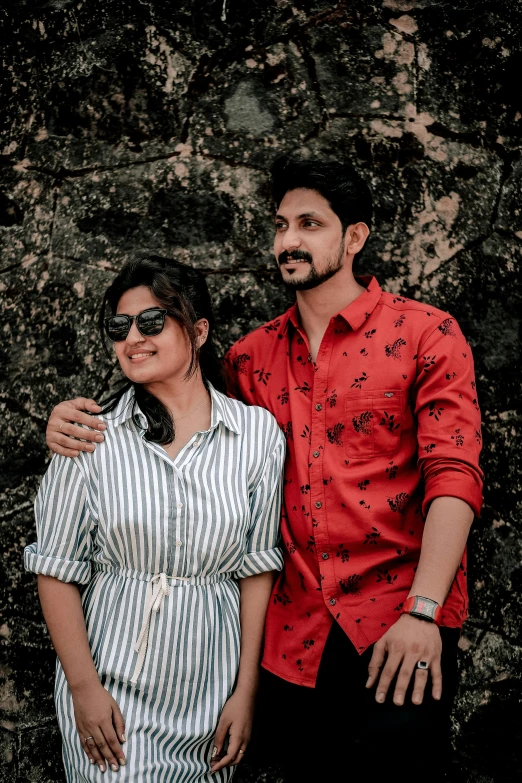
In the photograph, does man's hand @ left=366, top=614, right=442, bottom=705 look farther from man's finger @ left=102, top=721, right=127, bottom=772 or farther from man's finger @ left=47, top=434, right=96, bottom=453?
man's finger @ left=47, top=434, right=96, bottom=453

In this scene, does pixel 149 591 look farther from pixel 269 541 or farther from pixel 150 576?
pixel 269 541

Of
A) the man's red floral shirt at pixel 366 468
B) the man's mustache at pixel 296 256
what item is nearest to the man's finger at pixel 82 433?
the man's red floral shirt at pixel 366 468

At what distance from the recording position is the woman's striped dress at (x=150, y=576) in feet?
7.09

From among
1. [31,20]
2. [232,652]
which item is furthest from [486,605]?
[31,20]

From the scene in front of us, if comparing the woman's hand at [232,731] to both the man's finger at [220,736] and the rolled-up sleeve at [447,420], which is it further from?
the rolled-up sleeve at [447,420]

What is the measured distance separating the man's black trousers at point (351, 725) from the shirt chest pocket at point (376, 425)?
1.94 feet

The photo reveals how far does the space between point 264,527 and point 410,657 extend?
0.62 meters

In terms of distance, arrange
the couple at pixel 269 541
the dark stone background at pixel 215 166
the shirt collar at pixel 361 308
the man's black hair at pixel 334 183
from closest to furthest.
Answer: the couple at pixel 269 541, the shirt collar at pixel 361 308, the man's black hair at pixel 334 183, the dark stone background at pixel 215 166

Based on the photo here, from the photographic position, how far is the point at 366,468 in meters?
2.36

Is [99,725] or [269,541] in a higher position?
[269,541]

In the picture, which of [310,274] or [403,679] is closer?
[403,679]

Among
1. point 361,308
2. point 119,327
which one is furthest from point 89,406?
point 361,308

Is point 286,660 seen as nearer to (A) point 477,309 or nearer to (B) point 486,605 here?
(B) point 486,605

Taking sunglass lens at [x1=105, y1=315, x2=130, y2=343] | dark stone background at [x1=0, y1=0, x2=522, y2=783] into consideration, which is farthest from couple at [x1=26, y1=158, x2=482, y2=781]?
dark stone background at [x1=0, y1=0, x2=522, y2=783]
